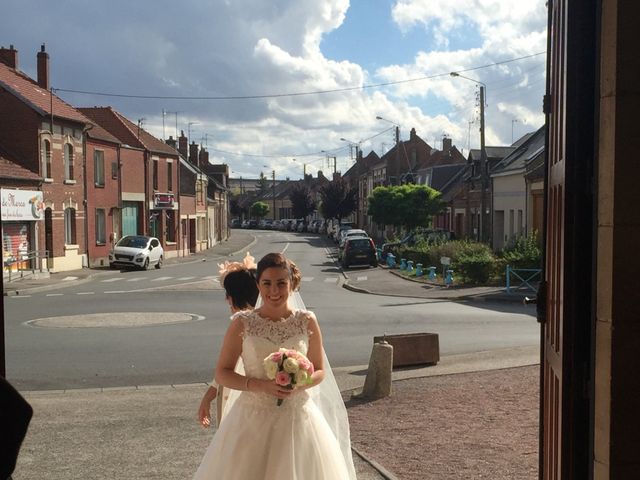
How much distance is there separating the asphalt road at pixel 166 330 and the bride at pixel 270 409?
631 cm

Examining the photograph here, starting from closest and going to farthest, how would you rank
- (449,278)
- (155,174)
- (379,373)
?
(379,373) → (449,278) → (155,174)

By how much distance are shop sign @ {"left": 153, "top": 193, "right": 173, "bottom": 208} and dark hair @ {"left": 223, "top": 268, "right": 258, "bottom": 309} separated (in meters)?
41.3

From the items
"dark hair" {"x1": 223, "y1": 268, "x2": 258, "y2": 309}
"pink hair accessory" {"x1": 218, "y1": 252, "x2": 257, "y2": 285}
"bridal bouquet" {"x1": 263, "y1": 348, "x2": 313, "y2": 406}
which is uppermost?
"pink hair accessory" {"x1": 218, "y1": 252, "x2": 257, "y2": 285}

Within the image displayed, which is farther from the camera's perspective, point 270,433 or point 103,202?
point 103,202

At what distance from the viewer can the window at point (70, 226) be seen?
34188mm

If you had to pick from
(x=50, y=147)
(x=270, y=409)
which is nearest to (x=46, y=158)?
(x=50, y=147)

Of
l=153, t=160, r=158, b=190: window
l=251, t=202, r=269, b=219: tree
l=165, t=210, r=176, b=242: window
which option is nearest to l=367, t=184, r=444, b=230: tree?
l=165, t=210, r=176, b=242: window

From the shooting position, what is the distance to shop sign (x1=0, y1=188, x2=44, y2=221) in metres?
28.1

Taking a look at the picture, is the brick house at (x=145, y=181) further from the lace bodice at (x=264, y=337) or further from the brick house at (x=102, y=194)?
the lace bodice at (x=264, y=337)

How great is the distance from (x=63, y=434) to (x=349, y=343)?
23.4 ft

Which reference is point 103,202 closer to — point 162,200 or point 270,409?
point 162,200

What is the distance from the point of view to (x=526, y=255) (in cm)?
2448

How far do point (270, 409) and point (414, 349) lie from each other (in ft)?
A: 23.0

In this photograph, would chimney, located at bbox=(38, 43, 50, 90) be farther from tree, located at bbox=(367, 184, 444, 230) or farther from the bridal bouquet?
the bridal bouquet
